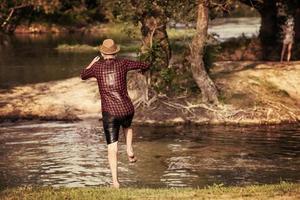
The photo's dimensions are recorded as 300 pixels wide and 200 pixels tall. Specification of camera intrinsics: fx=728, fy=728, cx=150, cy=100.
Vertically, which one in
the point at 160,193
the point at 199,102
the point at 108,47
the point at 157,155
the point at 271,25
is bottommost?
the point at 271,25

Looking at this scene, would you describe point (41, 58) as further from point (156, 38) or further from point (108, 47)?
point (108, 47)

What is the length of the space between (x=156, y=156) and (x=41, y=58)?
22.4 m

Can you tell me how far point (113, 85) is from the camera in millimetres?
11719

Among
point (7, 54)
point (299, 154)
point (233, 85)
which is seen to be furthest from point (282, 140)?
point (7, 54)

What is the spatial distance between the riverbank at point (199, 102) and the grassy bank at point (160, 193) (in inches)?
388

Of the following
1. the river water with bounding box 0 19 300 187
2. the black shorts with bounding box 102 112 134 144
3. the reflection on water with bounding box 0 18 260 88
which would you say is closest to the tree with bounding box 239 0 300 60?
the reflection on water with bounding box 0 18 260 88

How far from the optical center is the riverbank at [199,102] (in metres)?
20.9

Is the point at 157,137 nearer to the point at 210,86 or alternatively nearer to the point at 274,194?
the point at 210,86

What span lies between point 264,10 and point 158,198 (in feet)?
75.2

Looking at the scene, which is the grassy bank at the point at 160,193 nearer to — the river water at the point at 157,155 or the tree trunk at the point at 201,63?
the river water at the point at 157,155

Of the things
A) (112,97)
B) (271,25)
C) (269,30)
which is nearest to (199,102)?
(112,97)

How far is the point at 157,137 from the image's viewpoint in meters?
18.8

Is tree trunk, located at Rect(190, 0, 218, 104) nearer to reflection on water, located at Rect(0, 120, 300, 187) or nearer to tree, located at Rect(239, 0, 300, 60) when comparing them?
reflection on water, located at Rect(0, 120, 300, 187)

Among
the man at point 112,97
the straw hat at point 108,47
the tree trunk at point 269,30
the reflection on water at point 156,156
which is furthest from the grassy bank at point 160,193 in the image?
the tree trunk at point 269,30
